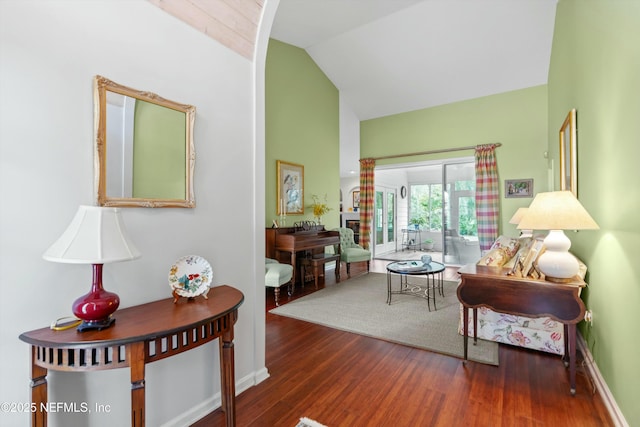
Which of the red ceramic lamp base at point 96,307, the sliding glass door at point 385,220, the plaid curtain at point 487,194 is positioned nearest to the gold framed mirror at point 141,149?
the red ceramic lamp base at point 96,307

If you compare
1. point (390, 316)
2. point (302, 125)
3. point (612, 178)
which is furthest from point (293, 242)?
point (612, 178)

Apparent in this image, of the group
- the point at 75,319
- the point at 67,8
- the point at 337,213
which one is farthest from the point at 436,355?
the point at 337,213

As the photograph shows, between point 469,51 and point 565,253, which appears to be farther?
point 469,51

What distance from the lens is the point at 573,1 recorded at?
288 centimetres

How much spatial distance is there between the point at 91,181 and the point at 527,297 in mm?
2722

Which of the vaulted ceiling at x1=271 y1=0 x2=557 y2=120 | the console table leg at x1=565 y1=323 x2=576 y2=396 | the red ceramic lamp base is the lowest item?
the console table leg at x1=565 y1=323 x2=576 y2=396

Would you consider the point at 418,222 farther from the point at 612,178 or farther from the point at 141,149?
the point at 141,149

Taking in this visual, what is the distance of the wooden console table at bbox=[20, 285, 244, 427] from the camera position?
107 centimetres

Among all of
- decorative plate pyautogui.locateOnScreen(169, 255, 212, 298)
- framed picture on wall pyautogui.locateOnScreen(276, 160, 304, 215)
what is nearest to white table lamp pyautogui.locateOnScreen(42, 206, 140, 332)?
decorative plate pyautogui.locateOnScreen(169, 255, 212, 298)

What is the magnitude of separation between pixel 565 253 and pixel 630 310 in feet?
1.89

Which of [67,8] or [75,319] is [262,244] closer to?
[75,319]

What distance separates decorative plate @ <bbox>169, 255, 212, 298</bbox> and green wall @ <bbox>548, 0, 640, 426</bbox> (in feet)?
7.13

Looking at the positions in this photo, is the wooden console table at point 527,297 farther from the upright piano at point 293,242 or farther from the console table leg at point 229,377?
the upright piano at point 293,242

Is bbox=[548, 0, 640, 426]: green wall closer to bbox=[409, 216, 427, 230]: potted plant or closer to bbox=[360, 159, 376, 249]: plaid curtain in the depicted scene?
bbox=[360, 159, 376, 249]: plaid curtain
